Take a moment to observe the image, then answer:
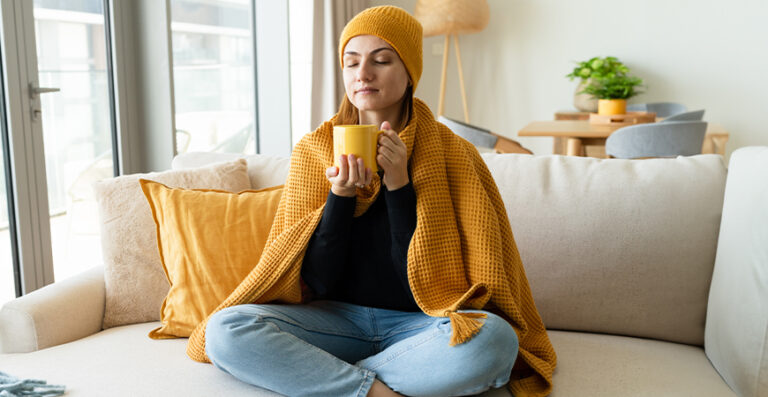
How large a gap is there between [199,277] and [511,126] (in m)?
4.03

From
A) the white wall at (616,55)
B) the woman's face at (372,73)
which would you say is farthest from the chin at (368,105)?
the white wall at (616,55)

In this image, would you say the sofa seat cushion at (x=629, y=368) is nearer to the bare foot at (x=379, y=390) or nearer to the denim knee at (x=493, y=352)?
the denim knee at (x=493, y=352)

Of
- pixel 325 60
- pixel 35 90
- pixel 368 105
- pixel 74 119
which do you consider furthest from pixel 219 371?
pixel 325 60

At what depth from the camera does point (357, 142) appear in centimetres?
123

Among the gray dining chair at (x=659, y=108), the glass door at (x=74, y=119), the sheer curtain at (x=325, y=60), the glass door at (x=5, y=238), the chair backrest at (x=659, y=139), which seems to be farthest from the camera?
the sheer curtain at (x=325, y=60)

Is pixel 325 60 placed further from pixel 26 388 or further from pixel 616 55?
pixel 26 388

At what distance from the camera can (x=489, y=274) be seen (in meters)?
1.36

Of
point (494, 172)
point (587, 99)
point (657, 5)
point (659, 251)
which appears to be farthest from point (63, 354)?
point (657, 5)

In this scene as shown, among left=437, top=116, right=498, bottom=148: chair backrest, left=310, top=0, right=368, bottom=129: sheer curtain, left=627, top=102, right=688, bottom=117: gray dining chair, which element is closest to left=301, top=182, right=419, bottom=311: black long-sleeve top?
left=437, top=116, right=498, bottom=148: chair backrest

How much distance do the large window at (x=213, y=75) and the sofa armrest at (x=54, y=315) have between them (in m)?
1.75

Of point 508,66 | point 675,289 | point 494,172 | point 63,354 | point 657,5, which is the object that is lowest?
point 63,354

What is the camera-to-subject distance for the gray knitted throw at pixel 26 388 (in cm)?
123

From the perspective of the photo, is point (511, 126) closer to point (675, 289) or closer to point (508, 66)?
point (508, 66)

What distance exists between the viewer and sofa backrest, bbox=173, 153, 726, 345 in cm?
152
